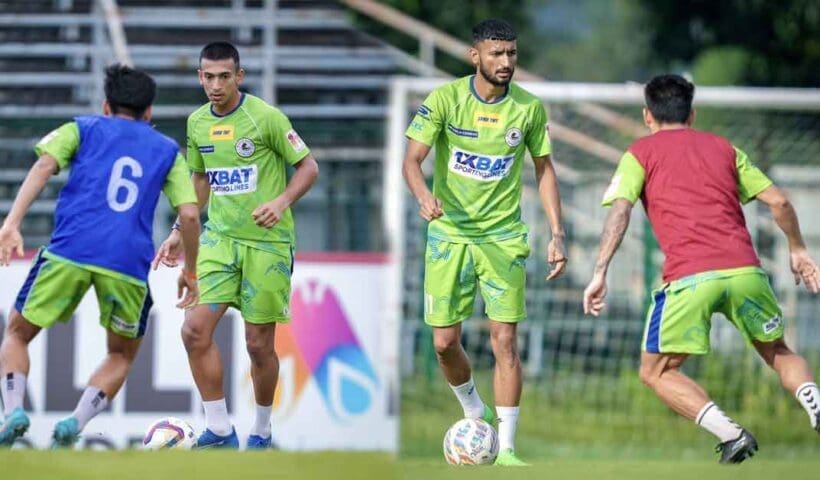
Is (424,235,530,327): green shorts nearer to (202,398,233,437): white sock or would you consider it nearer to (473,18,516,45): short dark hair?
(473,18,516,45): short dark hair

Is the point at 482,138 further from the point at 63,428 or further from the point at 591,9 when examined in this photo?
the point at 591,9

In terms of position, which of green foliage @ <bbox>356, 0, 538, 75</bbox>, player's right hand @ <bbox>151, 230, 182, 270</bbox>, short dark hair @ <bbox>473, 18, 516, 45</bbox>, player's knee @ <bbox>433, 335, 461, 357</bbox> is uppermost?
green foliage @ <bbox>356, 0, 538, 75</bbox>

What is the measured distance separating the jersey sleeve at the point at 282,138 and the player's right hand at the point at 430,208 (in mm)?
952

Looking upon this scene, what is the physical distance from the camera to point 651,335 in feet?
28.1

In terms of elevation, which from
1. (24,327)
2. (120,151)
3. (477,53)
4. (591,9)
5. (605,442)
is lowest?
(605,442)

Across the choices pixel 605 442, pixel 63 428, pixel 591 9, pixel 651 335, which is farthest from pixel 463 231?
pixel 591 9

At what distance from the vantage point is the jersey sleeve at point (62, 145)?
8711 mm

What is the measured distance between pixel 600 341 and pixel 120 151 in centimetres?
748

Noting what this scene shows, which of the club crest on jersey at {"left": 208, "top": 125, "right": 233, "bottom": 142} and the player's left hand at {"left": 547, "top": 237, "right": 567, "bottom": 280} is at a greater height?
the club crest on jersey at {"left": 208, "top": 125, "right": 233, "bottom": 142}

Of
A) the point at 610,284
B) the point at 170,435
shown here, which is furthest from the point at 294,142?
the point at 610,284

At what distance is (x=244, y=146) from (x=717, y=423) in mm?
2933

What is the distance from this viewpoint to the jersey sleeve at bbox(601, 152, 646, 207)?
28.1 ft

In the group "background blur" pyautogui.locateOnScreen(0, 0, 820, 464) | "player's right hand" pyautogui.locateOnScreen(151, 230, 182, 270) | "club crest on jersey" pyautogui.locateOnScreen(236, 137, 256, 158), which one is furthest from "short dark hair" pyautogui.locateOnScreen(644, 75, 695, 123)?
"background blur" pyautogui.locateOnScreen(0, 0, 820, 464)

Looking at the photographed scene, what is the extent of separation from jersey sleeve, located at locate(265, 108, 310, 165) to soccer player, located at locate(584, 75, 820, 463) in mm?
1855
